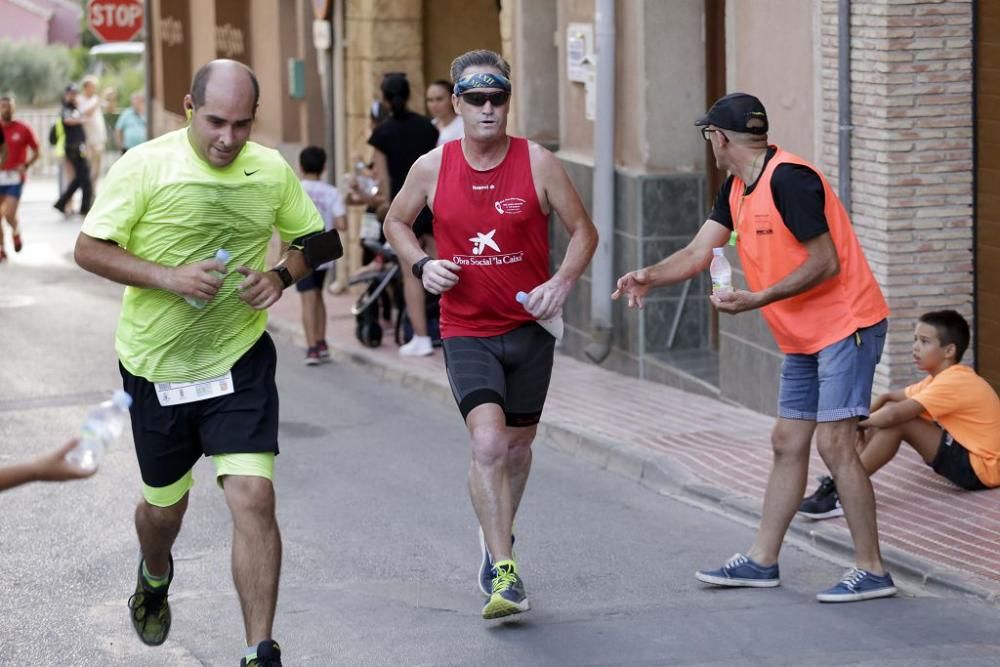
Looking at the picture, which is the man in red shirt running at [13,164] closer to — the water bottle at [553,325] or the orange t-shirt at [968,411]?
the orange t-shirt at [968,411]

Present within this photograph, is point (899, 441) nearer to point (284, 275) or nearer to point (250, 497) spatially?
point (284, 275)

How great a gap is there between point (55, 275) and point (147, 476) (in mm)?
15316

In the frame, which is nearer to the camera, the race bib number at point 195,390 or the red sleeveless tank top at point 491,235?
the race bib number at point 195,390

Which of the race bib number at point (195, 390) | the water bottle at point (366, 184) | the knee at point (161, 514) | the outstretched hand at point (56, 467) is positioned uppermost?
the water bottle at point (366, 184)

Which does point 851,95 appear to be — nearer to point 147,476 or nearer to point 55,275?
point 147,476

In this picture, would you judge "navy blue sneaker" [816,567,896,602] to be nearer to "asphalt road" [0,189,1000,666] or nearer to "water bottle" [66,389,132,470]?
"asphalt road" [0,189,1000,666]

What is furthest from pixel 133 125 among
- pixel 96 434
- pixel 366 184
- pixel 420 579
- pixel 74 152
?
pixel 96 434

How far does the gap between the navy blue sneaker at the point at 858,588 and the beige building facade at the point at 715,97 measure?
294 cm

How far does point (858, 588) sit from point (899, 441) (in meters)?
1.56

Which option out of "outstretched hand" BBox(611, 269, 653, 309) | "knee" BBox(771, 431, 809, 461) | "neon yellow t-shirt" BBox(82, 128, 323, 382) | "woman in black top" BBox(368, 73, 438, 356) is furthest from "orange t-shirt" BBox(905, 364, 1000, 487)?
"woman in black top" BBox(368, 73, 438, 356)

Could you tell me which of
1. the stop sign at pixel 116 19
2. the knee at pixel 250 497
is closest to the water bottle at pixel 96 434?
the knee at pixel 250 497

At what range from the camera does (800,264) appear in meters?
7.04

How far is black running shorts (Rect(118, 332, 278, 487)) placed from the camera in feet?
20.4

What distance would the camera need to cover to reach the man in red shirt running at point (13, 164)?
23.3 meters
